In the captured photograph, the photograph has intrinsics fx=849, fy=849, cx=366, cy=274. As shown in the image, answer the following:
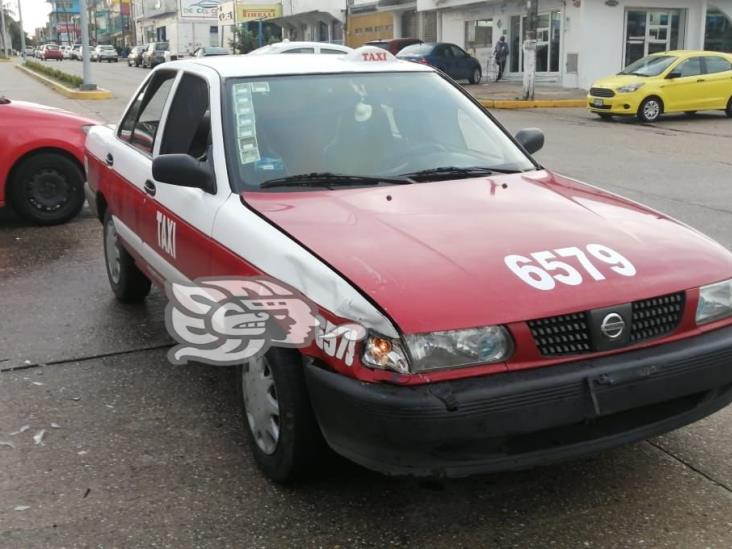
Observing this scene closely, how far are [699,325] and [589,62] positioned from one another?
26136 mm

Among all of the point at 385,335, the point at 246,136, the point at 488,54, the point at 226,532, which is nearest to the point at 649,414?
the point at 385,335

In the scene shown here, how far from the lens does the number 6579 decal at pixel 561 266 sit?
111 inches

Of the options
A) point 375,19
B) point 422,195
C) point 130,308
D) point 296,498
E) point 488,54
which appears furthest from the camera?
point 375,19

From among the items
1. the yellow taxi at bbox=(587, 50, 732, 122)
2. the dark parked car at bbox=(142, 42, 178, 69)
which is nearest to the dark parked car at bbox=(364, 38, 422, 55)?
the yellow taxi at bbox=(587, 50, 732, 122)

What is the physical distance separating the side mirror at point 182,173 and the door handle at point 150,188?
72 cm

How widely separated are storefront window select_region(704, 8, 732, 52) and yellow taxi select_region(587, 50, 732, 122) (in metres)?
10.3

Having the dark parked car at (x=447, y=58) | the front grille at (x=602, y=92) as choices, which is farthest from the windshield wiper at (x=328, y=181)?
the dark parked car at (x=447, y=58)

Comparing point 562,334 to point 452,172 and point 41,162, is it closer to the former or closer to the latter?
point 452,172

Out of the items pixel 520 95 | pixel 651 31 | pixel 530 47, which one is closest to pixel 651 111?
pixel 530 47

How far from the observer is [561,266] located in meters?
2.90

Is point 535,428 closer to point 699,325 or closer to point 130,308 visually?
point 699,325

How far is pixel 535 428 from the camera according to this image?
2.69m

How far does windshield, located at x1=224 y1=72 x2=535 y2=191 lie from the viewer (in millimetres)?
3822

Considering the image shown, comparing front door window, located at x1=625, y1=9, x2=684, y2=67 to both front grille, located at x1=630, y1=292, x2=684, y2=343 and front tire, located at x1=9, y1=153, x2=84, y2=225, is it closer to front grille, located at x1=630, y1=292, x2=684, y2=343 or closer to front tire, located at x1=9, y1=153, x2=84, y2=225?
front tire, located at x1=9, y1=153, x2=84, y2=225
